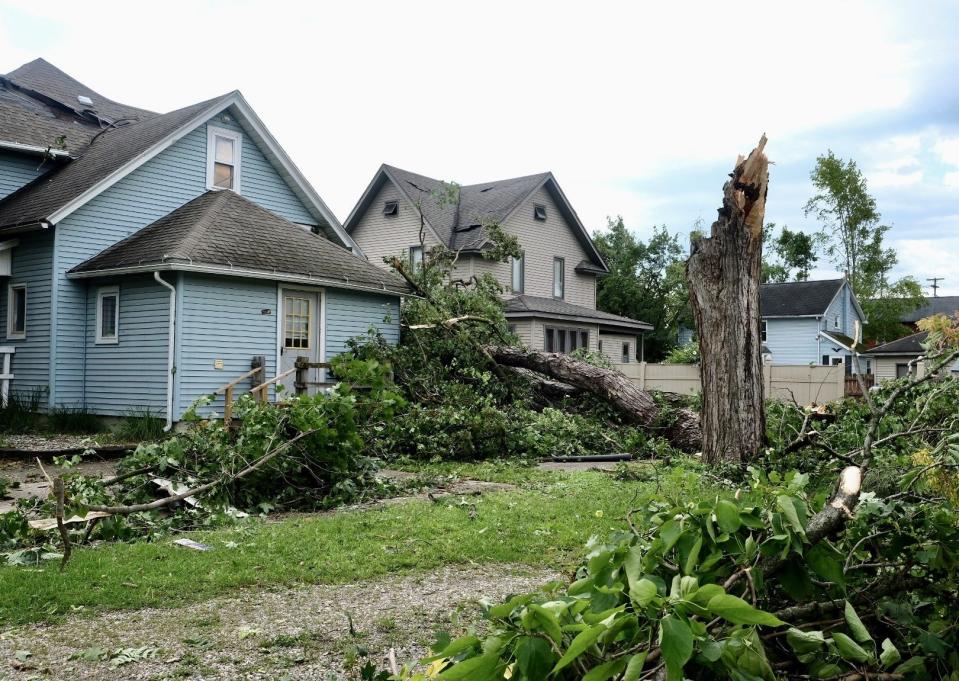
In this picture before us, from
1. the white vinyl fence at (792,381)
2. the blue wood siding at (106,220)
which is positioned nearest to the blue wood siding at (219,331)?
the blue wood siding at (106,220)

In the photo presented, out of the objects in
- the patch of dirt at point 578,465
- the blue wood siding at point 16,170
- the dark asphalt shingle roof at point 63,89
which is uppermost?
the dark asphalt shingle roof at point 63,89

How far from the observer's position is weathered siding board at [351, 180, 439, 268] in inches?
1203

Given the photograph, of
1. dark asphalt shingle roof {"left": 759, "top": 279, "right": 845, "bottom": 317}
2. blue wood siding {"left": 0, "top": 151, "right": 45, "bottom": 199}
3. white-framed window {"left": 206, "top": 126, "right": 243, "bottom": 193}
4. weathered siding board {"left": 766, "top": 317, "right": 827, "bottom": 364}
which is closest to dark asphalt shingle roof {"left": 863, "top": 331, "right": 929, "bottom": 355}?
weathered siding board {"left": 766, "top": 317, "right": 827, "bottom": 364}

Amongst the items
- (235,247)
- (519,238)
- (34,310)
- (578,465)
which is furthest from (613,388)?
A: (519,238)

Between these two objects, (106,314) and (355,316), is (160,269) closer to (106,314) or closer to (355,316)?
(106,314)

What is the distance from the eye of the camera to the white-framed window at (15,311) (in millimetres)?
17453

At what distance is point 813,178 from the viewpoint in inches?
1796

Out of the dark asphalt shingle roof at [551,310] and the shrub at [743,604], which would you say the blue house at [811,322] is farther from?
the shrub at [743,604]

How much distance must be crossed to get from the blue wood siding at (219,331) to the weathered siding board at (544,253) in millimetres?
12716

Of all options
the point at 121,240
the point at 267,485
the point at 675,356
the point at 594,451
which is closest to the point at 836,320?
the point at 675,356

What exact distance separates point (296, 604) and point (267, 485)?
13.1ft

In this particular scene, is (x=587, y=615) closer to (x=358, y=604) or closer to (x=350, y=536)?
(x=358, y=604)

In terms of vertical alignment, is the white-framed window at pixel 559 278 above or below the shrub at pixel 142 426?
above

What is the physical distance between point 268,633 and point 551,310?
24.0 m
